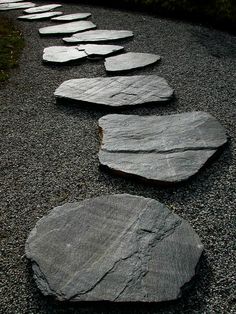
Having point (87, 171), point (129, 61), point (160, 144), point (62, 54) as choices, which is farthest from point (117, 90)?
point (62, 54)

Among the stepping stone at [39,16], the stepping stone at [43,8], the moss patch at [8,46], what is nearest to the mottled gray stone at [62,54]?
the moss patch at [8,46]

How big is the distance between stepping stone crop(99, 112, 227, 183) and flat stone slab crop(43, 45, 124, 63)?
190 centimetres

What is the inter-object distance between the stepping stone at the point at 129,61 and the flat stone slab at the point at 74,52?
10.3 inches

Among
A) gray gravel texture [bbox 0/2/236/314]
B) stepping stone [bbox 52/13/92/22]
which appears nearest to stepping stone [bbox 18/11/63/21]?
stepping stone [bbox 52/13/92/22]

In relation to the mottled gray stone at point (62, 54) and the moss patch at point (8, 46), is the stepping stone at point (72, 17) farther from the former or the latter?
the mottled gray stone at point (62, 54)

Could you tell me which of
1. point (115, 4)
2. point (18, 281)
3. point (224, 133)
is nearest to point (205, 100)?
point (224, 133)

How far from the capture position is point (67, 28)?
6.18m

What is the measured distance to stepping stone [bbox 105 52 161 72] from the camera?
14.5 ft

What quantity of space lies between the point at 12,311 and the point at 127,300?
525 mm

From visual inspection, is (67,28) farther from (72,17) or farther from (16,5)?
(16,5)

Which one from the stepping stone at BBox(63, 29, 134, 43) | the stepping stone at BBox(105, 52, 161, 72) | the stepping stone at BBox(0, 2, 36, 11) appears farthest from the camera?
the stepping stone at BBox(0, 2, 36, 11)

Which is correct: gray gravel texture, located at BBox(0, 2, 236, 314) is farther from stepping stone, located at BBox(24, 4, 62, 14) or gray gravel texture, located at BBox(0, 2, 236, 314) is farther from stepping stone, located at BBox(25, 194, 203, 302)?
stepping stone, located at BBox(24, 4, 62, 14)

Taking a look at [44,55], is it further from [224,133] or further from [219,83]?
[224,133]

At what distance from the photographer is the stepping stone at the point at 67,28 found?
602 cm
